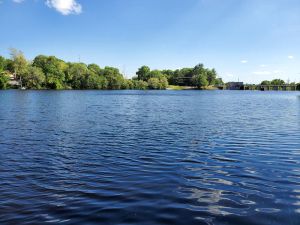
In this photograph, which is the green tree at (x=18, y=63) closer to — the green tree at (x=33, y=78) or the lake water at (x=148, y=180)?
the green tree at (x=33, y=78)

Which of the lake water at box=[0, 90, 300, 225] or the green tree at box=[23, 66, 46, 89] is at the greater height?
the green tree at box=[23, 66, 46, 89]

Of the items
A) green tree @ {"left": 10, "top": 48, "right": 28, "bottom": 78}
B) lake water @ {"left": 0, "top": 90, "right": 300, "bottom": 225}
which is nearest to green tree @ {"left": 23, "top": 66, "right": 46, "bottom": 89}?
green tree @ {"left": 10, "top": 48, "right": 28, "bottom": 78}

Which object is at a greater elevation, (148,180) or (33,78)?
(33,78)

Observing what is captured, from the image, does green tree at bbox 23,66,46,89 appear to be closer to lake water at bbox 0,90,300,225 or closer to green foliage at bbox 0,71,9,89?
green foliage at bbox 0,71,9,89

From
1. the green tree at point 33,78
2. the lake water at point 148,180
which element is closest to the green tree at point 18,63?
the green tree at point 33,78

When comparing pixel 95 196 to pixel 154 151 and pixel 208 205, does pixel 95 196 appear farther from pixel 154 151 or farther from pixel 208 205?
pixel 154 151

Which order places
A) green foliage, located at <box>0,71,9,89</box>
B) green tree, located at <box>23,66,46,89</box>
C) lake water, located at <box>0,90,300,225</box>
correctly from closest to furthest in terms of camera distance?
lake water, located at <box>0,90,300,225</box>
green foliage, located at <box>0,71,9,89</box>
green tree, located at <box>23,66,46,89</box>

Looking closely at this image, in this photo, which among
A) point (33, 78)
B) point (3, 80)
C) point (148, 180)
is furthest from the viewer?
point (33, 78)

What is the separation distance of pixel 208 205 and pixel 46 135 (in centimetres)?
1980

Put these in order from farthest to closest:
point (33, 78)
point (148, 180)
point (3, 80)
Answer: point (33, 78) → point (3, 80) → point (148, 180)

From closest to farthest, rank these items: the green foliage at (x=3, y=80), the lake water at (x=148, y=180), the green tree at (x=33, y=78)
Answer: the lake water at (x=148, y=180)
the green foliage at (x=3, y=80)
the green tree at (x=33, y=78)

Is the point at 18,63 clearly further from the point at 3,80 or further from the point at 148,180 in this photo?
the point at 148,180

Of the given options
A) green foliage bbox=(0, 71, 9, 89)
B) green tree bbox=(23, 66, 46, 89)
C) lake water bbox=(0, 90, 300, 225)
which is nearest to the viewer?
lake water bbox=(0, 90, 300, 225)

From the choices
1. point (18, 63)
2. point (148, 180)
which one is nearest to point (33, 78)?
point (18, 63)
